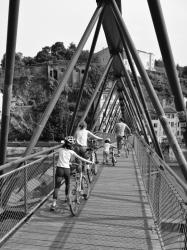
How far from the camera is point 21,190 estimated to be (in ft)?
19.2

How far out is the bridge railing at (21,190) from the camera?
5.07 meters

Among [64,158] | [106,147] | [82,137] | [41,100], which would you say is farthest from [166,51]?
[41,100]

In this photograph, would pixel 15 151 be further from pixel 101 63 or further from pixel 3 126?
pixel 3 126

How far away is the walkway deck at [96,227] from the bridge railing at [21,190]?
0.17 meters

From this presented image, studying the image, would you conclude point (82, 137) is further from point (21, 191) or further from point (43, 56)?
point (43, 56)

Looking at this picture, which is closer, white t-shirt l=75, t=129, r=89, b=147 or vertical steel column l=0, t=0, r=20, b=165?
vertical steel column l=0, t=0, r=20, b=165

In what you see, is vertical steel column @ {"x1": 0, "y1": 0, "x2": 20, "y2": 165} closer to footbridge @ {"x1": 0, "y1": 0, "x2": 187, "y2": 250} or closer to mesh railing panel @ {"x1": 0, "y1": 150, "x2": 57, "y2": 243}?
footbridge @ {"x1": 0, "y1": 0, "x2": 187, "y2": 250}

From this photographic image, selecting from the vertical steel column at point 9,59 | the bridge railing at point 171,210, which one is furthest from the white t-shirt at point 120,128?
the vertical steel column at point 9,59

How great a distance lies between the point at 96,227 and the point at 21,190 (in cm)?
140

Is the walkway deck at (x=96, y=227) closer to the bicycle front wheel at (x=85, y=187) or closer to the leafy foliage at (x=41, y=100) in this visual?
the bicycle front wheel at (x=85, y=187)

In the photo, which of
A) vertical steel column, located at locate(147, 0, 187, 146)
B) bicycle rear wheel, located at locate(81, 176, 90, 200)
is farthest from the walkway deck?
vertical steel column, located at locate(147, 0, 187, 146)

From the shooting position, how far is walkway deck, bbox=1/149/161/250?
16.0ft

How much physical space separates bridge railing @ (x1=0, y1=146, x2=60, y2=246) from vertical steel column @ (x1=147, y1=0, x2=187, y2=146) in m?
2.73

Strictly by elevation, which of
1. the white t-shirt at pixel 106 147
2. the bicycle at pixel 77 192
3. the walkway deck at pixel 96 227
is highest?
the white t-shirt at pixel 106 147
